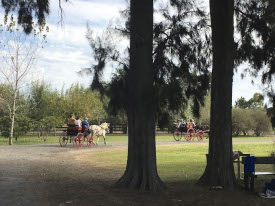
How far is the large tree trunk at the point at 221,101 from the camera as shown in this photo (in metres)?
9.55

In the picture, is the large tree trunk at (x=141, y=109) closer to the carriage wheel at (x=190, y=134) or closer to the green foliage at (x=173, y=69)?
the green foliage at (x=173, y=69)

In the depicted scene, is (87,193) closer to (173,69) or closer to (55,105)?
(173,69)

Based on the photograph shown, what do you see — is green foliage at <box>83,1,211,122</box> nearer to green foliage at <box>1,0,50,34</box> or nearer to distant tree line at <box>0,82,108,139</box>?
green foliage at <box>1,0,50,34</box>

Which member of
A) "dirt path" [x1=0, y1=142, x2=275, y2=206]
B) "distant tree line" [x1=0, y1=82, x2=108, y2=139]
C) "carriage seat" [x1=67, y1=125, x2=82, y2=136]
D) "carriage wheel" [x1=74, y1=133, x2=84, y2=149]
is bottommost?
"dirt path" [x1=0, y1=142, x2=275, y2=206]

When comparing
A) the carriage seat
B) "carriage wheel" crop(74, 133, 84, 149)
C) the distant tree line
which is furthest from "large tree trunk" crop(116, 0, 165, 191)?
the distant tree line

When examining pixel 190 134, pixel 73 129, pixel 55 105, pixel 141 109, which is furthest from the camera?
pixel 55 105

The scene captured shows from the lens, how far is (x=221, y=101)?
973 centimetres

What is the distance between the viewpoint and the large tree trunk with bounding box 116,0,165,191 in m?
9.23

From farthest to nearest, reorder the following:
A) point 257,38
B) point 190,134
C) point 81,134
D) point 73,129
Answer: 1. point 190,134
2. point 73,129
3. point 81,134
4. point 257,38

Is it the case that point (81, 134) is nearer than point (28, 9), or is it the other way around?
point (28, 9)

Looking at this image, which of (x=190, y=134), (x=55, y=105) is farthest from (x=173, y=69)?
(x=55, y=105)

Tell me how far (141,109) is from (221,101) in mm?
2045

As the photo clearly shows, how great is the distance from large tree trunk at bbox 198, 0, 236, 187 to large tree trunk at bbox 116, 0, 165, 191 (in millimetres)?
1487

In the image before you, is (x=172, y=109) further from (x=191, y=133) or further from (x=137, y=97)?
(x=191, y=133)
